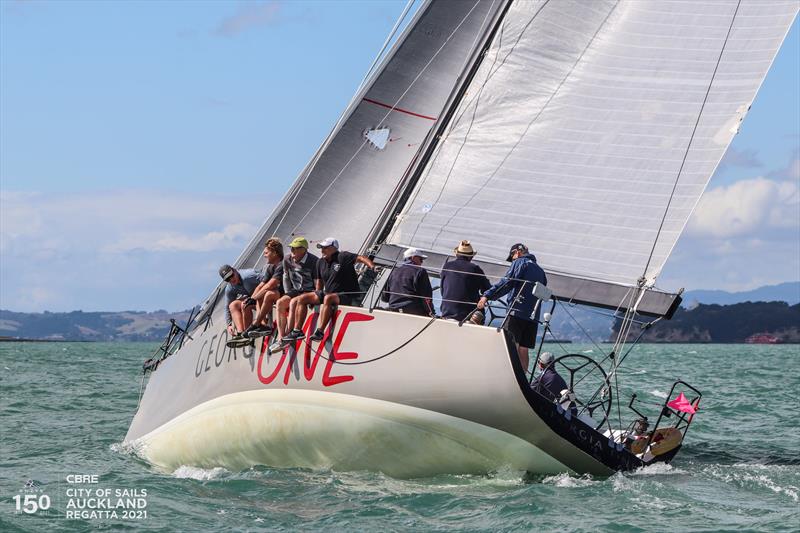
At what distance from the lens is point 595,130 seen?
1075cm

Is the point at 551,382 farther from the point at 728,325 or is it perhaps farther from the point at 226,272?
the point at 728,325

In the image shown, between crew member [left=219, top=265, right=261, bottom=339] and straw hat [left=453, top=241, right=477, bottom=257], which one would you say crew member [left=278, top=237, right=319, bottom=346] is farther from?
straw hat [left=453, top=241, right=477, bottom=257]

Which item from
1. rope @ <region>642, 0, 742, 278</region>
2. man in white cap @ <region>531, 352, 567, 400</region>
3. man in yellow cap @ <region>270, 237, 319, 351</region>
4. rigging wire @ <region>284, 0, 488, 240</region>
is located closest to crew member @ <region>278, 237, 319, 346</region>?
man in yellow cap @ <region>270, 237, 319, 351</region>

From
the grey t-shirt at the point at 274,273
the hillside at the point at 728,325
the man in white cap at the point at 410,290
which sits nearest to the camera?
the man in white cap at the point at 410,290

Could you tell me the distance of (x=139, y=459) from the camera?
38.4 ft

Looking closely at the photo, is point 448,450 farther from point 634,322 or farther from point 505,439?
point 634,322

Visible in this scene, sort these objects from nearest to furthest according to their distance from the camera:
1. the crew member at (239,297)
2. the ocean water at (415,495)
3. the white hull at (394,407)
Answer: the ocean water at (415,495) < the white hull at (394,407) < the crew member at (239,297)

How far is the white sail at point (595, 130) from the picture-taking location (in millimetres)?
10398

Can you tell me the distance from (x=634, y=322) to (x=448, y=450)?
2333mm

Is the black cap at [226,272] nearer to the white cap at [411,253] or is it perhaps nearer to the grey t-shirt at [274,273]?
the grey t-shirt at [274,273]

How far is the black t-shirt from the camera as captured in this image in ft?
32.3

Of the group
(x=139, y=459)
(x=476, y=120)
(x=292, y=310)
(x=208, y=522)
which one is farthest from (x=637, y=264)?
(x=139, y=459)

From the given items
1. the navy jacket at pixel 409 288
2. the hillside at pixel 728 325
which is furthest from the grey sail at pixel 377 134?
the hillside at pixel 728 325

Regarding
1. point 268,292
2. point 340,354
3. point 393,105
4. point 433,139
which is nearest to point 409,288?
point 340,354
